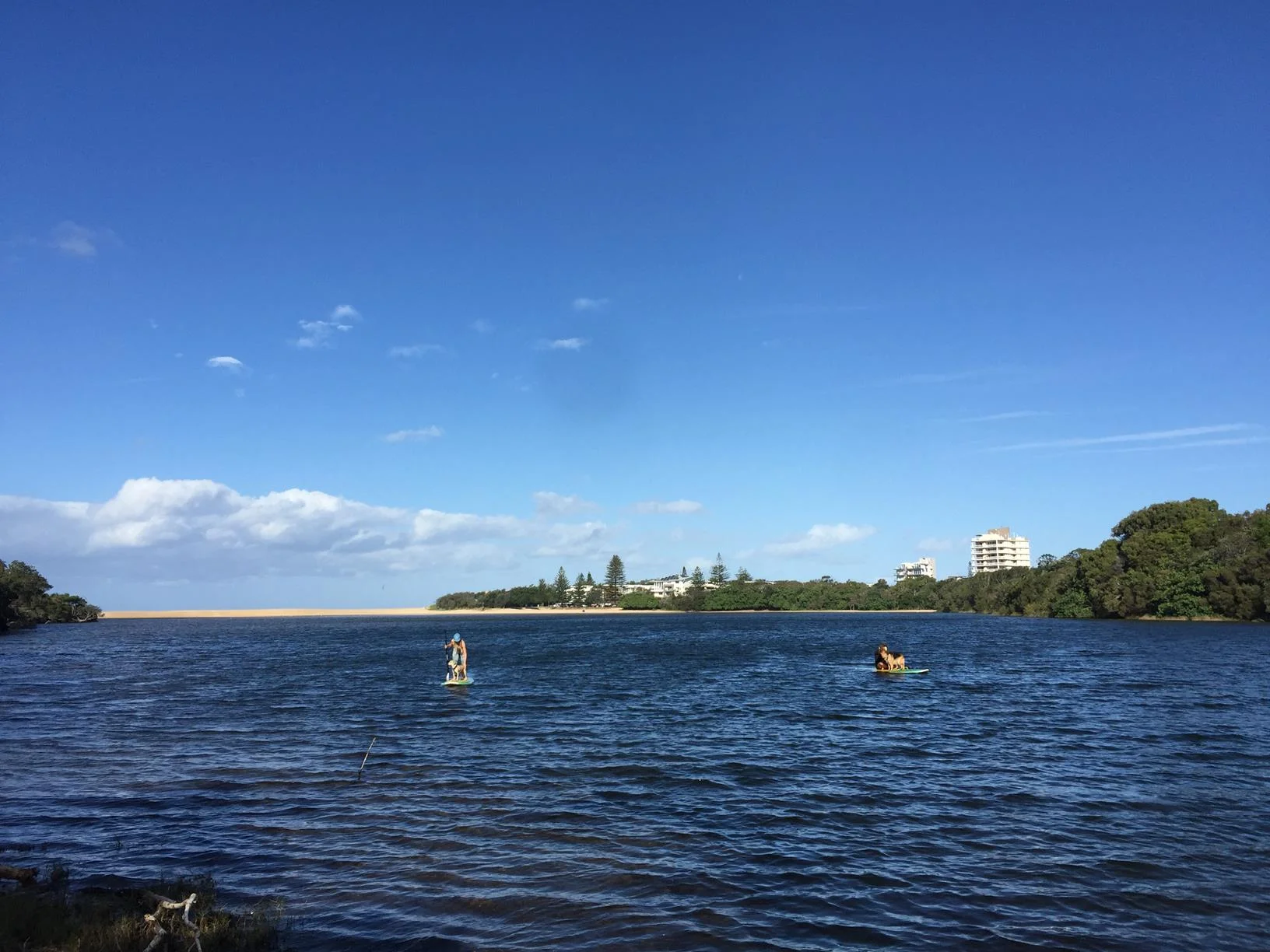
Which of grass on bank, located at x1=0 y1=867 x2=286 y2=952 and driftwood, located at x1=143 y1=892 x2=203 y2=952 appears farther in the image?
grass on bank, located at x1=0 y1=867 x2=286 y2=952

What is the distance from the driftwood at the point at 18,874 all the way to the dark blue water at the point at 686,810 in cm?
129

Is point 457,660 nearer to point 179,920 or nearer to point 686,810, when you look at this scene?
point 686,810

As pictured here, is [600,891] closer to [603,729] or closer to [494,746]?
[494,746]

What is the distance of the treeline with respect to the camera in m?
126

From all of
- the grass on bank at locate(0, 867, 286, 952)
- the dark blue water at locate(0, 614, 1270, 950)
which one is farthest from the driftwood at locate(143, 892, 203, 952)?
the dark blue water at locate(0, 614, 1270, 950)

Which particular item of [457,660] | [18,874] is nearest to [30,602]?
[457,660]

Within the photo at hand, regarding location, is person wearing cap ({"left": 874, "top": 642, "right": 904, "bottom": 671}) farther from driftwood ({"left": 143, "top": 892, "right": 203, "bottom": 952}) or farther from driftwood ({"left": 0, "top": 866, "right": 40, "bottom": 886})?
driftwood ({"left": 143, "top": 892, "right": 203, "bottom": 952})

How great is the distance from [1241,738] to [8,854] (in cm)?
3345

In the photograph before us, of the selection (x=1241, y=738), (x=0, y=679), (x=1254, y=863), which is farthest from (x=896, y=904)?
(x=0, y=679)

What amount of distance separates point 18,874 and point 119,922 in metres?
4.15

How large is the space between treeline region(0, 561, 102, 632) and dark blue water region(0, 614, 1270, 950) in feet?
353

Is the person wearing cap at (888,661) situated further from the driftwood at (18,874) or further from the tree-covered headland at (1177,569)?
the tree-covered headland at (1177,569)

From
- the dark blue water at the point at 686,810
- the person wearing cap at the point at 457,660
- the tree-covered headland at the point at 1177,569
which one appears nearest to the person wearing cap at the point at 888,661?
the dark blue water at the point at 686,810

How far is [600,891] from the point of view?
515 inches
